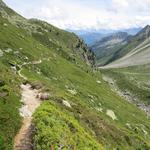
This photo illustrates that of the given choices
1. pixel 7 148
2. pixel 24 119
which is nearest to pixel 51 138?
pixel 7 148

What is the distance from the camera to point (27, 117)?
3394 cm

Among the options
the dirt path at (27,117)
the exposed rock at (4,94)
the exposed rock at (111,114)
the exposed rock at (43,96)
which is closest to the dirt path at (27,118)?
the dirt path at (27,117)

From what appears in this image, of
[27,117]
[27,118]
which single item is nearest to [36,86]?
[27,117]

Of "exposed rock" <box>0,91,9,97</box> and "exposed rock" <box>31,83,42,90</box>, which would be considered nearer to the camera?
"exposed rock" <box>0,91,9,97</box>

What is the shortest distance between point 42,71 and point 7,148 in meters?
69.1

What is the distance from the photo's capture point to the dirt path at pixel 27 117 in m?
28.4

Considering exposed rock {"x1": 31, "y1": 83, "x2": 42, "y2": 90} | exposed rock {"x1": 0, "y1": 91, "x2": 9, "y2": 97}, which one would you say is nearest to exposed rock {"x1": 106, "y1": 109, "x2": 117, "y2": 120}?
exposed rock {"x1": 31, "y1": 83, "x2": 42, "y2": 90}

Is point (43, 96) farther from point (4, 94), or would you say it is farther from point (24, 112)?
point (24, 112)

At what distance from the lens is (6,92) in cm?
3684

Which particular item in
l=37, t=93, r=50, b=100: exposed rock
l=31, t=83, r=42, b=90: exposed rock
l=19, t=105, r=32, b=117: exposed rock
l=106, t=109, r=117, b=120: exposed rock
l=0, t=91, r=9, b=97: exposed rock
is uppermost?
l=0, t=91, r=9, b=97: exposed rock

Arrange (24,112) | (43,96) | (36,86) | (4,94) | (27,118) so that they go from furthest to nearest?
(36,86)
(43,96)
(4,94)
(24,112)
(27,118)

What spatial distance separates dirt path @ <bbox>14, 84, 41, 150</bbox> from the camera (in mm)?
28422

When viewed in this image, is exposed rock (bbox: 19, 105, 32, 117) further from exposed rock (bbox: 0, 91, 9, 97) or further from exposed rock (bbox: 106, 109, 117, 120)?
exposed rock (bbox: 106, 109, 117, 120)

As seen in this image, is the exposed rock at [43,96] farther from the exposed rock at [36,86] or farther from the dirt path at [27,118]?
the exposed rock at [36,86]
